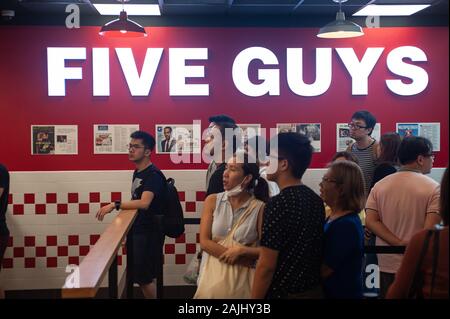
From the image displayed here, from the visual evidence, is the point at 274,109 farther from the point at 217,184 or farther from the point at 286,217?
the point at 286,217

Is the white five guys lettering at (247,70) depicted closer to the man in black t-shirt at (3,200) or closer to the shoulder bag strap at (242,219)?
the man in black t-shirt at (3,200)

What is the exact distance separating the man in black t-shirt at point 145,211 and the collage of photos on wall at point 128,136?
55.6 inches

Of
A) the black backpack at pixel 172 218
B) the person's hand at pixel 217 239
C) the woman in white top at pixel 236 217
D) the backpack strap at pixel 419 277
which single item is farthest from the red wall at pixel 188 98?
the backpack strap at pixel 419 277

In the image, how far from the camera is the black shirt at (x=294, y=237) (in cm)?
286

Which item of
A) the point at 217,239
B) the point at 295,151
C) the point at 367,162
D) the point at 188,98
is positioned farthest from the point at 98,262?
the point at 188,98

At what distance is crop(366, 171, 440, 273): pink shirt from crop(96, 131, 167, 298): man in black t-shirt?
5.79 ft

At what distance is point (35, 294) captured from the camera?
6844 mm

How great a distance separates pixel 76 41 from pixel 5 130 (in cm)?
113

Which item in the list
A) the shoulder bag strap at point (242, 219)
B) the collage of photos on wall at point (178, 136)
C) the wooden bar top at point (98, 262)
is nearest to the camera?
the wooden bar top at point (98, 262)

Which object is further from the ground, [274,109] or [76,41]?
[76,41]

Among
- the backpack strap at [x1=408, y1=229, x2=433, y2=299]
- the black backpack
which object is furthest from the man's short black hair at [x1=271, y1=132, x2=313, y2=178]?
the black backpack
